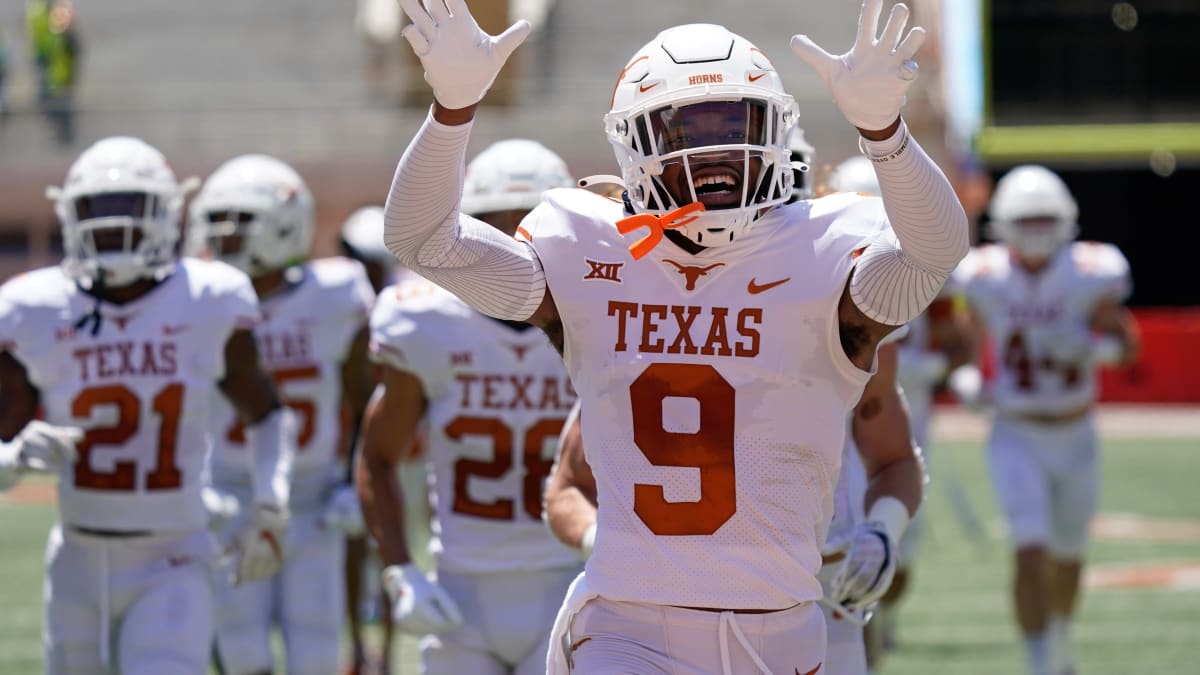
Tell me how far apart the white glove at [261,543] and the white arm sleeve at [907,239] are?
7.54ft

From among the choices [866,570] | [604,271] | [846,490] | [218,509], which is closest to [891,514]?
[866,570]

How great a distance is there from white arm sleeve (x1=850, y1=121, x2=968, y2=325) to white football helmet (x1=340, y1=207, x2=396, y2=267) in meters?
5.32

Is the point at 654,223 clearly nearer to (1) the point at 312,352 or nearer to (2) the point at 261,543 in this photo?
(2) the point at 261,543

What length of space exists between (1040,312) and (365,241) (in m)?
2.91

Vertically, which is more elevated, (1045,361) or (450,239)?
(450,239)

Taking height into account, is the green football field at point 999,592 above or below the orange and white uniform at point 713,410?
below

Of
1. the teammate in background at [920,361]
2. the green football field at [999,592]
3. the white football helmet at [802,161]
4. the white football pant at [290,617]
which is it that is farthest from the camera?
the green football field at [999,592]

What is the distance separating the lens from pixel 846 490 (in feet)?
13.8

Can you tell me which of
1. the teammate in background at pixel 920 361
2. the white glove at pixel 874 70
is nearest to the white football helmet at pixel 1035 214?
the teammate in background at pixel 920 361

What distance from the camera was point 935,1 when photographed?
2806 cm

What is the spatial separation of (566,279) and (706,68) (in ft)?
1.41

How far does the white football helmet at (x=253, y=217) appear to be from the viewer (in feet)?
21.5

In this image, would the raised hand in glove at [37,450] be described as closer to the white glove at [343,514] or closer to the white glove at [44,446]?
the white glove at [44,446]

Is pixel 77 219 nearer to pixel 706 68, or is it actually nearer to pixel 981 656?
pixel 706 68
